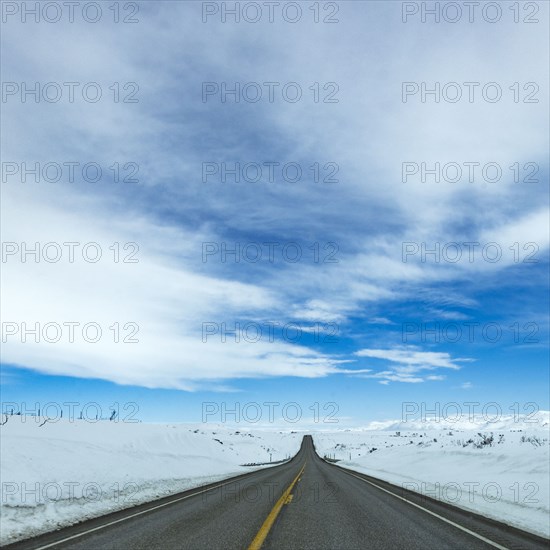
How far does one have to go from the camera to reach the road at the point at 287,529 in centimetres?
819

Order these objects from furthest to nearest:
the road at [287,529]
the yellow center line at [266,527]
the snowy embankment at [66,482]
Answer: the snowy embankment at [66,482], the road at [287,529], the yellow center line at [266,527]

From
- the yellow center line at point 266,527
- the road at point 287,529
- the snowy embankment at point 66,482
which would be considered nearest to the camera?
the yellow center line at point 266,527

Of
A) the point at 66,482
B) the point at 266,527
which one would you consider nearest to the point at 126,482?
the point at 66,482

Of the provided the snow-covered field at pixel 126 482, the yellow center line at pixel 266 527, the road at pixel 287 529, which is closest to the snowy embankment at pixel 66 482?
the snow-covered field at pixel 126 482

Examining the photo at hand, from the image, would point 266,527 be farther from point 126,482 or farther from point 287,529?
point 126,482

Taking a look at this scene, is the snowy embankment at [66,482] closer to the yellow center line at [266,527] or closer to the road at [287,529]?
the road at [287,529]

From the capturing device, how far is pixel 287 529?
9445 mm

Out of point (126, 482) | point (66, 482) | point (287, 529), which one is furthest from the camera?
point (126, 482)

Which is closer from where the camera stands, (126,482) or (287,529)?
(287,529)

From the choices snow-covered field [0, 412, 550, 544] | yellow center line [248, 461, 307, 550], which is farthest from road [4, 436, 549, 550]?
snow-covered field [0, 412, 550, 544]

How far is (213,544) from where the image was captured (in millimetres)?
8031

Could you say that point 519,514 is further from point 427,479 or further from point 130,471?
point 130,471

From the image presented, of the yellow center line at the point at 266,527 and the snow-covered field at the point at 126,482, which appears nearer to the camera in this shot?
the yellow center line at the point at 266,527

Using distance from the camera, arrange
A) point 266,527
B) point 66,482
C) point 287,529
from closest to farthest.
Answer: point 287,529 → point 266,527 → point 66,482
